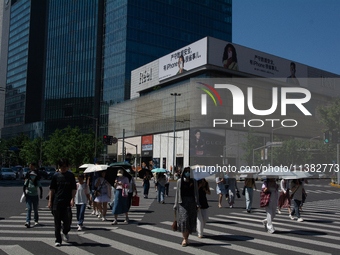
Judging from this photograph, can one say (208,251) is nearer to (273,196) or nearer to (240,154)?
(273,196)

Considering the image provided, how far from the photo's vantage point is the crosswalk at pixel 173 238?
8.03 meters

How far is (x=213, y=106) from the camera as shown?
6650 cm

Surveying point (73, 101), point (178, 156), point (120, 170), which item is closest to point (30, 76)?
point (73, 101)

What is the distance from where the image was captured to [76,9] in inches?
4306

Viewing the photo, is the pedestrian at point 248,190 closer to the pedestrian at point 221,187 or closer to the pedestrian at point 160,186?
the pedestrian at point 221,187

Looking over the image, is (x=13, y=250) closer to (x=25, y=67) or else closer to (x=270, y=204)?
(x=270, y=204)

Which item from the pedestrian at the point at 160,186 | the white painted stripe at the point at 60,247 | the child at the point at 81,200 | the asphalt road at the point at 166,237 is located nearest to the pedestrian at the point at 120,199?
the asphalt road at the point at 166,237

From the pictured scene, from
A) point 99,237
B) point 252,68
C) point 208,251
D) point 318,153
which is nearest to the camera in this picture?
point 208,251

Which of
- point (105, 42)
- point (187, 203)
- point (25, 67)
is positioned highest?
point (25, 67)

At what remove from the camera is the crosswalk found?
8031 mm

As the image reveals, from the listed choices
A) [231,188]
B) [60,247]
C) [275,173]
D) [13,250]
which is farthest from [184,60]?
[13,250]

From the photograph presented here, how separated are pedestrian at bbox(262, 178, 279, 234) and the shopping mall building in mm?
47339

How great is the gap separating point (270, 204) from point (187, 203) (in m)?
3.02

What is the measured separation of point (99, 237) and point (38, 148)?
7587cm
